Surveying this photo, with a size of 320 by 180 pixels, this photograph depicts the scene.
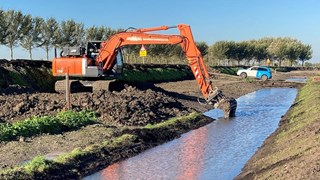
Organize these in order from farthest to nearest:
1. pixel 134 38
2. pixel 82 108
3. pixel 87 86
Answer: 1. pixel 87 86
2. pixel 134 38
3. pixel 82 108

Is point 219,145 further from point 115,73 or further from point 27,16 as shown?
point 27,16

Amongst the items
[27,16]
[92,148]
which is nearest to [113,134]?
[92,148]

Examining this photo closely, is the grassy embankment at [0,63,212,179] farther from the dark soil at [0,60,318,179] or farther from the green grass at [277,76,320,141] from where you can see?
the green grass at [277,76,320,141]

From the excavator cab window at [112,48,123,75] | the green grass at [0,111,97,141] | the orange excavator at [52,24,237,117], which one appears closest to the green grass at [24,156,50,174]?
the green grass at [0,111,97,141]

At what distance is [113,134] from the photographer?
677 inches

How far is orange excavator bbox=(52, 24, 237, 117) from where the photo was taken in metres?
24.8

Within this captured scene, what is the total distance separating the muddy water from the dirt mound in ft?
8.48

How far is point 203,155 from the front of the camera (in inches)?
604

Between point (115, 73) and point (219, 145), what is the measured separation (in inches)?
538

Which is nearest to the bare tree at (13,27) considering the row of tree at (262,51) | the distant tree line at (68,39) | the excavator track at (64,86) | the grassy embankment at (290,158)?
the distant tree line at (68,39)

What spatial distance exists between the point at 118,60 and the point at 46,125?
1302cm

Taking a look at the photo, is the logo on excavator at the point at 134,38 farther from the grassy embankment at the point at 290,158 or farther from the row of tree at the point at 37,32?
the row of tree at the point at 37,32

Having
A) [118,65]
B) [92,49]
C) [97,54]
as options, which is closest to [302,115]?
[118,65]

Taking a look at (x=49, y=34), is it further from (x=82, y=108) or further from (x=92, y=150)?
(x=92, y=150)
